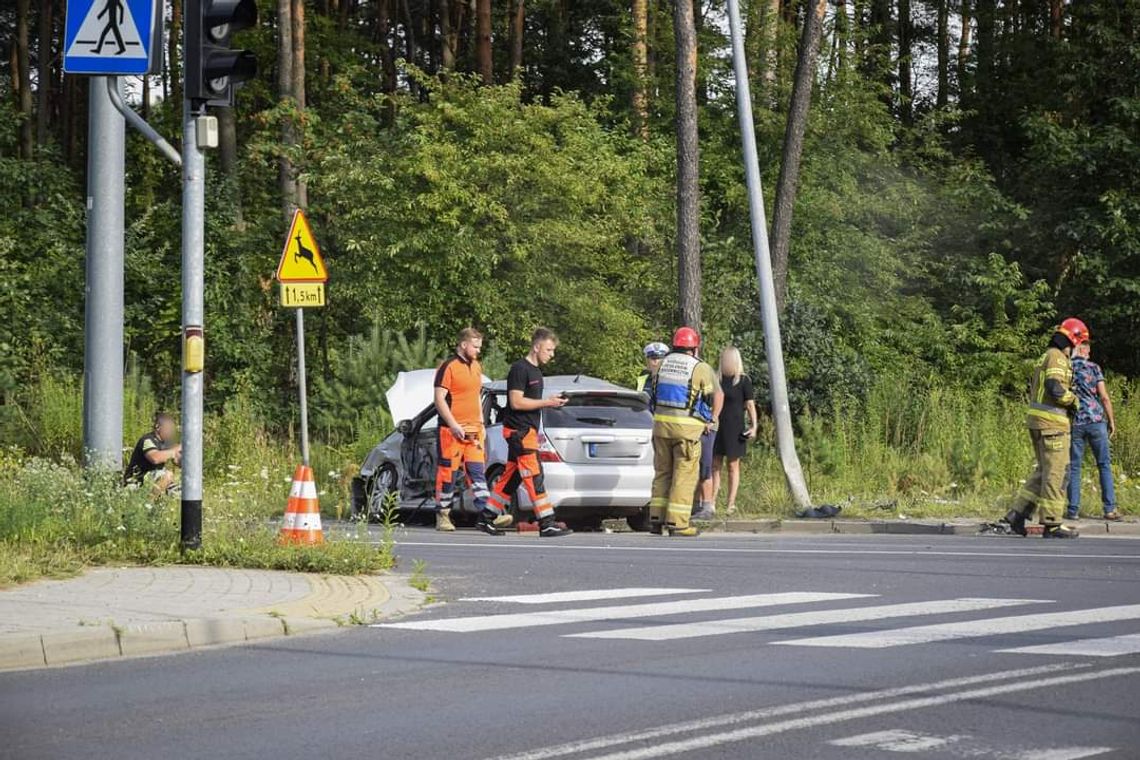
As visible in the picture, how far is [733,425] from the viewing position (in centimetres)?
1984

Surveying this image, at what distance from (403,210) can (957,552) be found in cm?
1673

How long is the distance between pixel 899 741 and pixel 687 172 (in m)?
18.1

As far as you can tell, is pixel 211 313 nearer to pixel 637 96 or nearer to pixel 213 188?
pixel 213 188

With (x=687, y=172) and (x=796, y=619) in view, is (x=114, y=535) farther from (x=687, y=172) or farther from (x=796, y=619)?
(x=687, y=172)

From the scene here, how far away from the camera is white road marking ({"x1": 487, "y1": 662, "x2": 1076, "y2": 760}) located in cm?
639

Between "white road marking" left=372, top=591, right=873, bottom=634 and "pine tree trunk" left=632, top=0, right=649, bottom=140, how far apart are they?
2749 cm

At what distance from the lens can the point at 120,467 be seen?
1518 centimetres

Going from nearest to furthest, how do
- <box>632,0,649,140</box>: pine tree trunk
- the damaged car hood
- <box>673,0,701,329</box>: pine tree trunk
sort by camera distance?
the damaged car hood
<box>673,0,701,329</box>: pine tree trunk
<box>632,0,649,140</box>: pine tree trunk

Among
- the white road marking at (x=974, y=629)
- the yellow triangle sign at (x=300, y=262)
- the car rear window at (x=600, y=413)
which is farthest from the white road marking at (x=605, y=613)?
the yellow triangle sign at (x=300, y=262)

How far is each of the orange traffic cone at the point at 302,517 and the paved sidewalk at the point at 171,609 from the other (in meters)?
0.95

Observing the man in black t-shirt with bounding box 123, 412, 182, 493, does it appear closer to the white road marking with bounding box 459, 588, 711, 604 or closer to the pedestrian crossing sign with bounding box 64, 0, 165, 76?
the pedestrian crossing sign with bounding box 64, 0, 165, 76

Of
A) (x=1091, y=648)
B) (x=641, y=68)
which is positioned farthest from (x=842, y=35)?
(x=1091, y=648)

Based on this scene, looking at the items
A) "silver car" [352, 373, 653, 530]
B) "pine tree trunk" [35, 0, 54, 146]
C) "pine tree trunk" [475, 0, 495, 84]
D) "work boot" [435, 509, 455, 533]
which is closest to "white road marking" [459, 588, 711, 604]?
"silver car" [352, 373, 653, 530]

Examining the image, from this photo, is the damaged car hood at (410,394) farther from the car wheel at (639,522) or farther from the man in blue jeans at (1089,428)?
the man in blue jeans at (1089,428)
